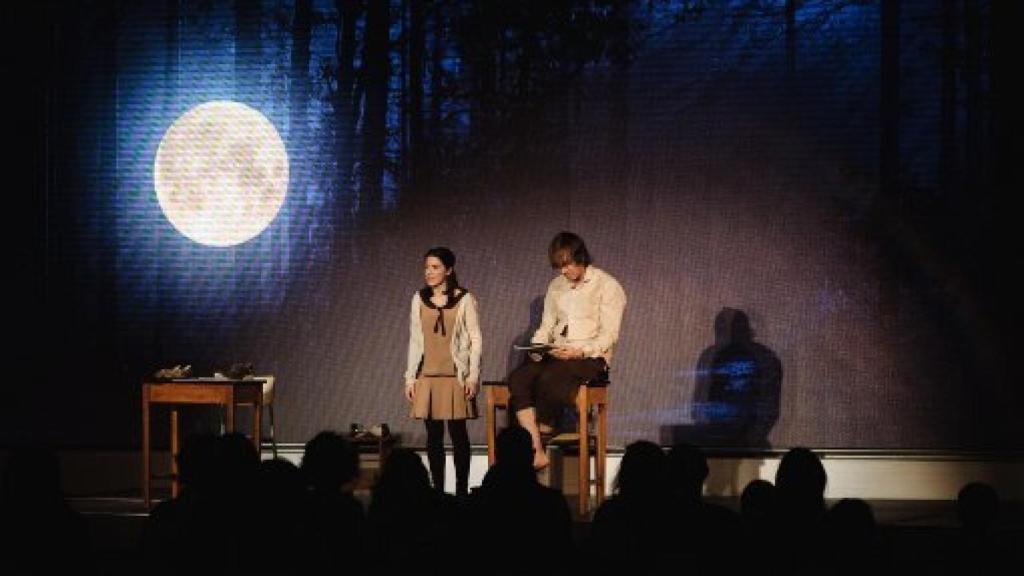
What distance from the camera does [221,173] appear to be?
782cm

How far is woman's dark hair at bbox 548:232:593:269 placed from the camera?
675 cm

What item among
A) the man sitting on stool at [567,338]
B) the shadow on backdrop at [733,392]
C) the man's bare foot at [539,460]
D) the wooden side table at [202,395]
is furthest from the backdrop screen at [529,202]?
the man's bare foot at [539,460]

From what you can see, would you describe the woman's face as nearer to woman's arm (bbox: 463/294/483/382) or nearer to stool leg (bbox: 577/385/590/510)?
woman's arm (bbox: 463/294/483/382)

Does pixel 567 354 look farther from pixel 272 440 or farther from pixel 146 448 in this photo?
pixel 146 448

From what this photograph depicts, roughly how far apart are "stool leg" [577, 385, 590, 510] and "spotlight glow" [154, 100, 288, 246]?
228 cm

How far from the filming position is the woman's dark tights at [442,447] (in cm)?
679

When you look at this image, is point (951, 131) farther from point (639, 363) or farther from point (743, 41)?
point (639, 363)

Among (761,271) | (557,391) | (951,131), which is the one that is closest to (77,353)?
(557,391)

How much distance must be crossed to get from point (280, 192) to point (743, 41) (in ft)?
8.79

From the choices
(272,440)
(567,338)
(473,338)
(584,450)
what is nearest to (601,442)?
(584,450)

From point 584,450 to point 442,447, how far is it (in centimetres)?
82

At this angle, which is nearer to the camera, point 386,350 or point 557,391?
point 557,391

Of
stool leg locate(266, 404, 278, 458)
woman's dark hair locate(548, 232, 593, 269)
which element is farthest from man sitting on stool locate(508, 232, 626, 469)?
stool leg locate(266, 404, 278, 458)

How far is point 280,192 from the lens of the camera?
7.73 meters
